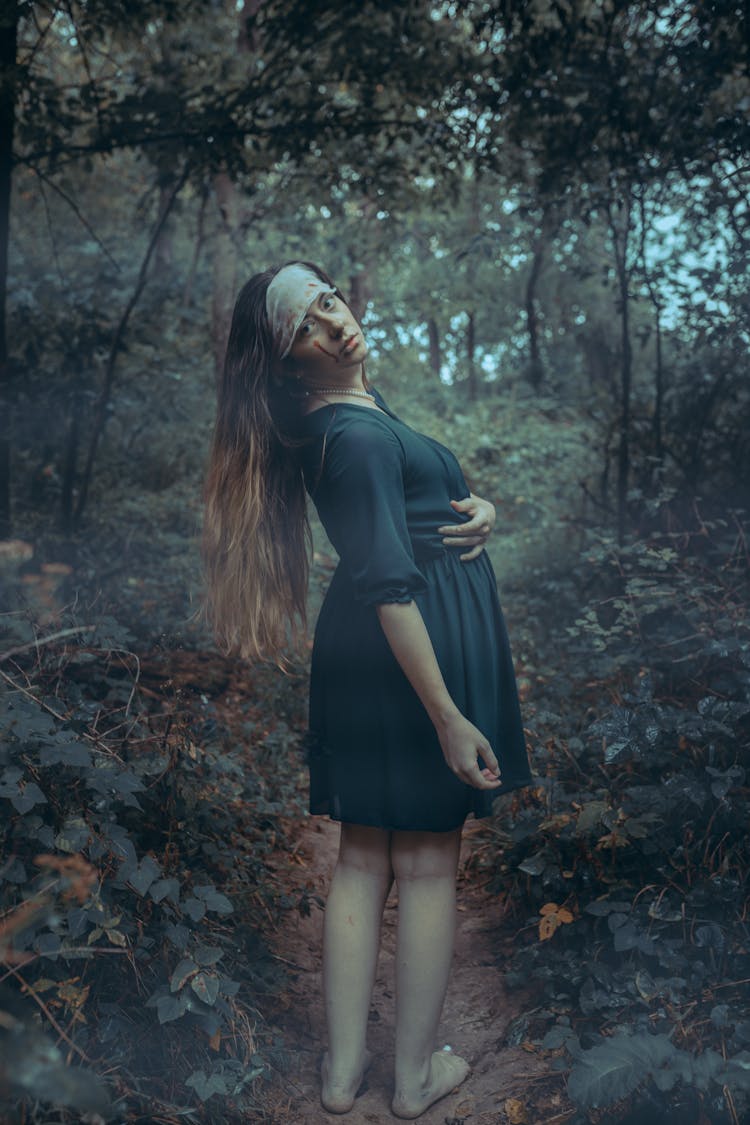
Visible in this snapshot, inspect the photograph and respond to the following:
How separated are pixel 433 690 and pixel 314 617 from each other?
3.73 metres

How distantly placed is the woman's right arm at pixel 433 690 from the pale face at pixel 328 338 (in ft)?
2.22

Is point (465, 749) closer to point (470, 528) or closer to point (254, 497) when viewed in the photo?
point (470, 528)

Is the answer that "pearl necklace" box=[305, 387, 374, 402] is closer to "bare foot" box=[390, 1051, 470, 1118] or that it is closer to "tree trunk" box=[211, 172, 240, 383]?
"bare foot" box=[390, 1051, 470, 1118]

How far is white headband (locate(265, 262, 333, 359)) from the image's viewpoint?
90.7 inches

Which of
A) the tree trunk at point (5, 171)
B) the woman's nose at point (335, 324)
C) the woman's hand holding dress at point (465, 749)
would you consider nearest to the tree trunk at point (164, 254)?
the tree trunk at point (5, 171)

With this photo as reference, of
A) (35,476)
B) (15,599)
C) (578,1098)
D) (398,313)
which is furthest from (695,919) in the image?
(398,313)

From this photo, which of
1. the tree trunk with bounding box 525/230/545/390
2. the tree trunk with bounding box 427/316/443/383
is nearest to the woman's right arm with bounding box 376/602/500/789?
the tree trunk with bounding box 525/230/545/390

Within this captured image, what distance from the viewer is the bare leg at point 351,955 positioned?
2.35 m

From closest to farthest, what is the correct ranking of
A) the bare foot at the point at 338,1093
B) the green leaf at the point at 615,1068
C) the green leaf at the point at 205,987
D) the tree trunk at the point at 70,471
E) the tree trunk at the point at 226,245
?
the green leaf at the point at 615,1068 < the green leaf at the point at 205,987 < the bare foot at the point at 338,1093 < the tree trunk at the point at 70,471 < the tree trunk at the point at 226,245

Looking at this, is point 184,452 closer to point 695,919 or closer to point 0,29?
point 0,29

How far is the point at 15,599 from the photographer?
340cm

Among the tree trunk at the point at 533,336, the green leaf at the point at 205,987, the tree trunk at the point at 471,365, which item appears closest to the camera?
the green leaf at the point at 205,987

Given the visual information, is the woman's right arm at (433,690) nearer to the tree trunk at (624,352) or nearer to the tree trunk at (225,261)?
the tree trunk at (624,352)

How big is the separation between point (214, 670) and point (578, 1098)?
319 cm
